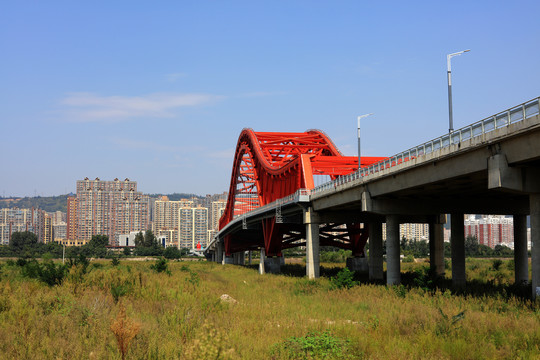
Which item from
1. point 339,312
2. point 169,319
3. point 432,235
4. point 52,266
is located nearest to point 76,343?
point 169,319

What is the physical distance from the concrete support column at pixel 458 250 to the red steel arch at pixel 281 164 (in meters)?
14.7

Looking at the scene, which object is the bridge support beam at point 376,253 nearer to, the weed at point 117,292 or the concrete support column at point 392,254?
the concrete support column at point 392,254

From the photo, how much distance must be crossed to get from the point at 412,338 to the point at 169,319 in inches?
303

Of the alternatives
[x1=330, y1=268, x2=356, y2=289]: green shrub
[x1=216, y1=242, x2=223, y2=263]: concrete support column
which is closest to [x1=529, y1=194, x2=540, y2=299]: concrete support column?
[x1=330, y1=268, x2=356, y2=289]: green shrub

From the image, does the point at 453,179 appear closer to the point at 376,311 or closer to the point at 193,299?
the point at 376,311

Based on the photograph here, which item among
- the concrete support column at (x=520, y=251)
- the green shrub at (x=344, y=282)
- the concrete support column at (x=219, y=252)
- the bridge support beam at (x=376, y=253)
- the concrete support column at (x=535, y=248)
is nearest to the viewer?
the concrete support column at (x=535, y=248)

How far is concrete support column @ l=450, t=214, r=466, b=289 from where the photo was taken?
39500 mm

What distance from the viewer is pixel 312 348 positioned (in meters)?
15.0

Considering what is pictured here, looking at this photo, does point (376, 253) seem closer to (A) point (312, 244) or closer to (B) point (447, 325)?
(A) point (312, 244)

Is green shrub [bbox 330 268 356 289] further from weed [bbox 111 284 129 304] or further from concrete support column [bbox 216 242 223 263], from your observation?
concrete support column [bbox 216 242 223 263]

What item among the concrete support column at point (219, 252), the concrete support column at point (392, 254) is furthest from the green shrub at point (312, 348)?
the concrete support column at point (219, 252)

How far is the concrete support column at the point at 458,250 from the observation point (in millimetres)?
39500

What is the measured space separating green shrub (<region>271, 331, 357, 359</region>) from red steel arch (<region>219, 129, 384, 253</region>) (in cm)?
3638

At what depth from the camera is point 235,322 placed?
18688mm
